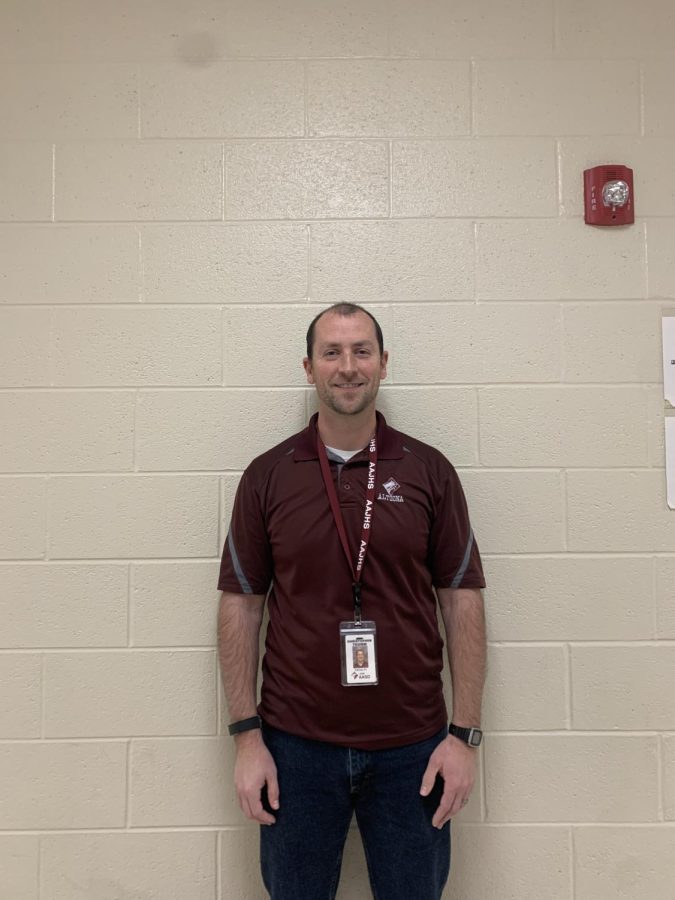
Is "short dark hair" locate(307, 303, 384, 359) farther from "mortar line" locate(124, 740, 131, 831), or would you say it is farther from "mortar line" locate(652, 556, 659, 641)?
"mortar line" locate(124, 740, 131, 831)

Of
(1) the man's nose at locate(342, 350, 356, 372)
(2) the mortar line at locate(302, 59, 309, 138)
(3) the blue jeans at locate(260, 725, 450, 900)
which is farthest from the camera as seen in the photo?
(2) the mortar line at locate(302, 59, 309, 138)

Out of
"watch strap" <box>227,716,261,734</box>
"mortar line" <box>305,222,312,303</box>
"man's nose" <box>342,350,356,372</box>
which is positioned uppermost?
"mortar line" <box>305,222,312,303</box>

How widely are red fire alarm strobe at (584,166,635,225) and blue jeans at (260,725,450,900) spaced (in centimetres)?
163

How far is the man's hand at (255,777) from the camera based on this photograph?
149cm

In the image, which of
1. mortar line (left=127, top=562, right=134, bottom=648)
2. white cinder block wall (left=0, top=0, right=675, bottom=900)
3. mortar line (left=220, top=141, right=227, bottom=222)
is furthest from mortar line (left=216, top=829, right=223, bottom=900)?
mortar line (left=220, top=141, right=227, bottom=222)

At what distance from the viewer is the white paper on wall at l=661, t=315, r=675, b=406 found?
183 cm

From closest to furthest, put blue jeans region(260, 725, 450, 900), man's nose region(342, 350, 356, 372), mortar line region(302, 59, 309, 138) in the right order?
blue jeans region(260, 725, 450, 900) < man's nose region(342, 350, 356, 372) < mortar line region(302, 59, 309, 138)

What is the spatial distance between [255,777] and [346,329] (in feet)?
3.84

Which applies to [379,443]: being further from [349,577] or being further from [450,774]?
[450,774]

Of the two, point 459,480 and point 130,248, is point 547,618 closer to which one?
point 459,480

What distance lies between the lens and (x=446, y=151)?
1.86 metres

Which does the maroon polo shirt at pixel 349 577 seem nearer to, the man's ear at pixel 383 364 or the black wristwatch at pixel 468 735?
the black wristwatch at pixel 468 735

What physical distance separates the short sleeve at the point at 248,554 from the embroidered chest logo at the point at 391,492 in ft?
1.09

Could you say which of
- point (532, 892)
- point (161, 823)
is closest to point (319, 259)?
point (161, 823)
